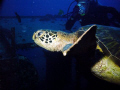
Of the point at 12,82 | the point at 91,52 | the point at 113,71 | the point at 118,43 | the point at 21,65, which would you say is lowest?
the point at 12,82

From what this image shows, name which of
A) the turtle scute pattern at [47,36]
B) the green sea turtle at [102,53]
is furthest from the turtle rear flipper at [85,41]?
the turtle scute pattern at [47,36]

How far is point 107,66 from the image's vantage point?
1.39 metres

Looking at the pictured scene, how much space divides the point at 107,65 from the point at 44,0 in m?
70.1

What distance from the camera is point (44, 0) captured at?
60.4m

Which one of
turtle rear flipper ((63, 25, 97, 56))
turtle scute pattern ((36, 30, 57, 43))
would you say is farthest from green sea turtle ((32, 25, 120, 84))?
turtle scute pattern ((36, 30, 57, 43))

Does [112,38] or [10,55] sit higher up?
[112,38]

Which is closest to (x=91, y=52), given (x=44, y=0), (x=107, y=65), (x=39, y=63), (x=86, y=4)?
(x=107, y=65)

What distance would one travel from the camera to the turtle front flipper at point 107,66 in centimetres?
134

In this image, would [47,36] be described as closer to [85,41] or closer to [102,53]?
[85,41]

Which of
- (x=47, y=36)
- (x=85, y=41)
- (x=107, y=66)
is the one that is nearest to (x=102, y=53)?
(x=107, y=66)

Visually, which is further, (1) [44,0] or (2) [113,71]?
(1) [44,0]

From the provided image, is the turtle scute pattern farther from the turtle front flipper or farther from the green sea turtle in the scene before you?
the turtle front flipper

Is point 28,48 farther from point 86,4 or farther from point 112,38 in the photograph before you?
point 86,4

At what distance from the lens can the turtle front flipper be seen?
4.40 ft
